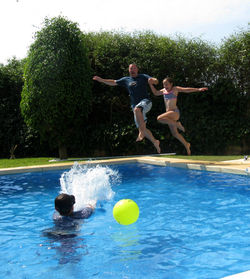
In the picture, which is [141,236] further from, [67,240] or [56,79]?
[56,79]

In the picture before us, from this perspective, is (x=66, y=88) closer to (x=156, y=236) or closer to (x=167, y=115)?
(x=167, y=115)

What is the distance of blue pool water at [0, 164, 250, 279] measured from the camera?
3312 mm

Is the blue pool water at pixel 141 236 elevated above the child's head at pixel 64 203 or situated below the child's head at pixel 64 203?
below

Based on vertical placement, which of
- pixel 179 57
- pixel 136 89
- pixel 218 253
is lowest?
pixel 218 253

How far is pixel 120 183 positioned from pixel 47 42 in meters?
6.66

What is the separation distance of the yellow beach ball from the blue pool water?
16 cm

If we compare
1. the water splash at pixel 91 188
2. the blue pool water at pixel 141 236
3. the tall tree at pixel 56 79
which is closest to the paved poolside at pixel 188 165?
the blue pool water at pixel 141 236

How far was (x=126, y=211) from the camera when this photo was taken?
14.5 ft

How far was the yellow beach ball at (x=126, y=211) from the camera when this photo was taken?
174 inches

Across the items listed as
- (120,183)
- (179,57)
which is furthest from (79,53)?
(120,183)

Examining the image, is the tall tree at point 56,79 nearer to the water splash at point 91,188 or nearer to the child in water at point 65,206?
the water splash at point 91,188

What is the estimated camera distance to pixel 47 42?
12234 millimetres

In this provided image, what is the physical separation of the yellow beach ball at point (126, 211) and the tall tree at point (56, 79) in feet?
27.3

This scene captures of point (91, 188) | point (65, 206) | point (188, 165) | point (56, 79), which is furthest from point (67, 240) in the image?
point (56, 79)
